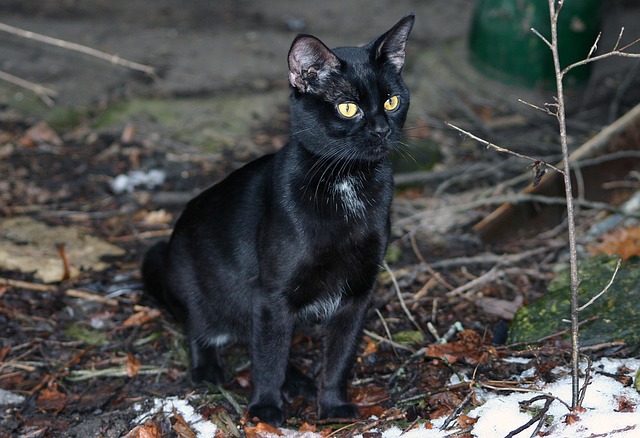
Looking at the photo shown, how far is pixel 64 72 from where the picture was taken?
6922 mm

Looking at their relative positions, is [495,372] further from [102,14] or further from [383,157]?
[102,14]

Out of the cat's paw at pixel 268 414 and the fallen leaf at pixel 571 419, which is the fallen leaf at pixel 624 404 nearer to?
the fallen leaf at pixel 571 419

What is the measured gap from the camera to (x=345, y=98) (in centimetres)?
294

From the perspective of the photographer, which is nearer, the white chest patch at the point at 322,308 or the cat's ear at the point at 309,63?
the cat's ear at the point at 309,63

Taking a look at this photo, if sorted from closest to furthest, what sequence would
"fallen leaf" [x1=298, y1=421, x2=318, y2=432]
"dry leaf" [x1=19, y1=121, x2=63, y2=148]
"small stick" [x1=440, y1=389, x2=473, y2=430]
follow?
"small stick" [x1=440, y1=389, x2=473, y2=430], "fallen leaf" [x1=298, y1=421, x2=318, y2=432], "dry leaf" [x1=19, y1=121, x2=63, y2=148]

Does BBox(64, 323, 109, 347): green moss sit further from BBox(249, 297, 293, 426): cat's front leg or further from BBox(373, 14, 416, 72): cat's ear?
BBox(373, 14, 416, 72): cat's ear

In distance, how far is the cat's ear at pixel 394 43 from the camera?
3018mm

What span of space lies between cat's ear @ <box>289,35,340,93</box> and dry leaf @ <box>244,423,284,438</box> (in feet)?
4.29

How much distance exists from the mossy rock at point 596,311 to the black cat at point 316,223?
2.67 feet

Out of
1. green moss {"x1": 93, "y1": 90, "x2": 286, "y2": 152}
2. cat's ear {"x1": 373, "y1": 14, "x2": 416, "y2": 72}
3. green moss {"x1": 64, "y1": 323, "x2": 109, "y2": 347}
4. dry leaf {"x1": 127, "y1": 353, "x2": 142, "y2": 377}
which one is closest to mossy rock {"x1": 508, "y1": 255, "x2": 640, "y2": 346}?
cat's ear {"x1": 373, "y1": 14, "x2": 416, "y2": 72}

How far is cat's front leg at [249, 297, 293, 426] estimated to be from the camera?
318 centimetres

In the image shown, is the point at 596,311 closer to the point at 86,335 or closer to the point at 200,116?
the point at 86,335

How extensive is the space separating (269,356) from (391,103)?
1108 mm

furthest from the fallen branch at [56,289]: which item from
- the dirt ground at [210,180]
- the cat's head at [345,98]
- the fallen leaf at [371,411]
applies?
the cat's head at [345,98]
